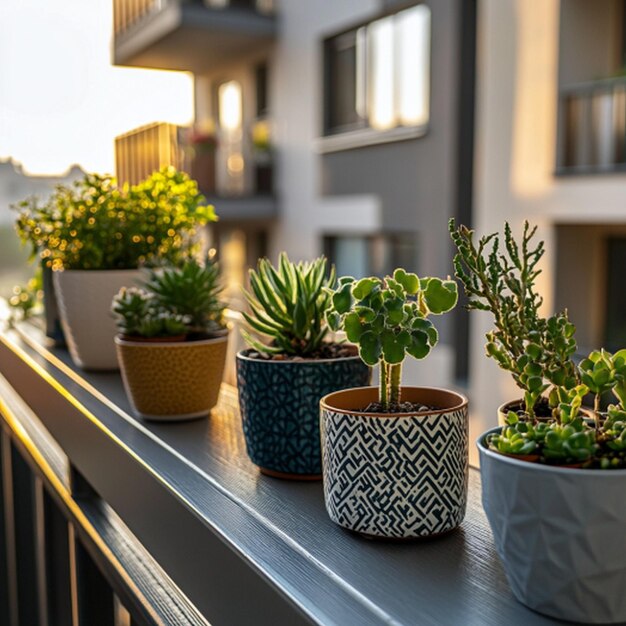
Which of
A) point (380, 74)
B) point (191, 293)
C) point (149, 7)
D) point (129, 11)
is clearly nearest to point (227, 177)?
point (149, 7)

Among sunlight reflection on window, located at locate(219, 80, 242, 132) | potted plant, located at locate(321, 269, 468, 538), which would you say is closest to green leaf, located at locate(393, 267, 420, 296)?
potted plant, located at locate(321, 269, 468, 538)

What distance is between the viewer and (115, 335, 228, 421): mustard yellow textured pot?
2.71 ft

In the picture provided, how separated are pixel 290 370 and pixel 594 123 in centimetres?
466

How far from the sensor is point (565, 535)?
1.22 ft

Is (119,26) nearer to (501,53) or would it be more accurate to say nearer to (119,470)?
(501,53)

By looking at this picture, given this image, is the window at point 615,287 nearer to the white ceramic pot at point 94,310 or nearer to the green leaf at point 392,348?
the white ceramic pot at point 94,310

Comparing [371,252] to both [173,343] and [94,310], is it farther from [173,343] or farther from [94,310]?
[173,343]

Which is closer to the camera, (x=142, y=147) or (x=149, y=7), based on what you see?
(x=142, y=147)

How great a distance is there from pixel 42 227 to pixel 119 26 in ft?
25.6

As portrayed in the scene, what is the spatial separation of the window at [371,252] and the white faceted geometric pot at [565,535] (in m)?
5.47

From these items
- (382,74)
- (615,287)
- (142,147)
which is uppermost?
(382,74)

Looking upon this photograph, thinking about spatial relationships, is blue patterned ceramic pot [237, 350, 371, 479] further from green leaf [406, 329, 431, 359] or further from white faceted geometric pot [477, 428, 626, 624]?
white faceted geometric pot [477, 428, 626, 624]

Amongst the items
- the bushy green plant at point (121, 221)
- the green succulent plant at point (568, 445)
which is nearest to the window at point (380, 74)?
the bushy green plant at point (121, 221)

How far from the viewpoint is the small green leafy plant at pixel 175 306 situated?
0.85 metres
